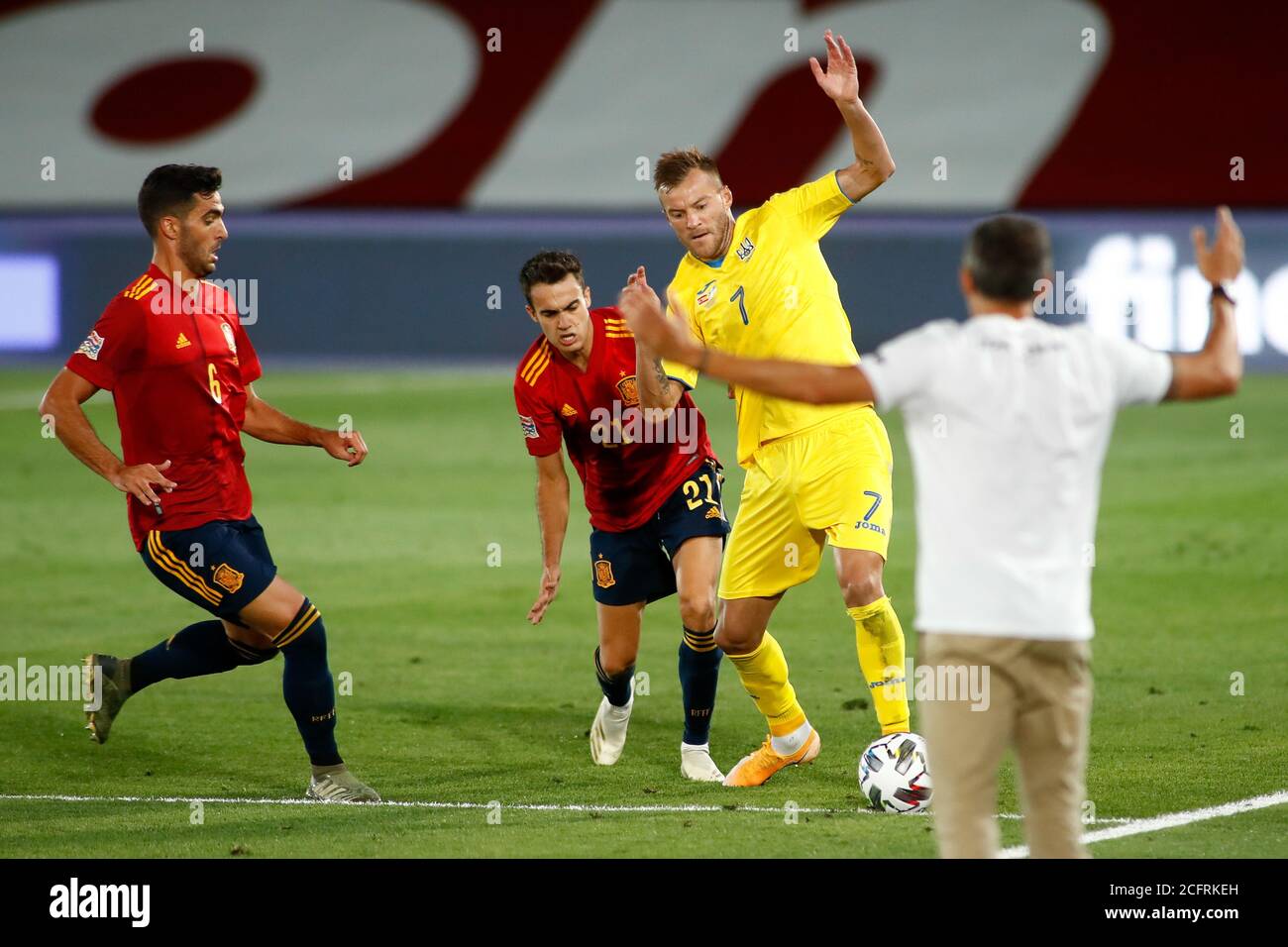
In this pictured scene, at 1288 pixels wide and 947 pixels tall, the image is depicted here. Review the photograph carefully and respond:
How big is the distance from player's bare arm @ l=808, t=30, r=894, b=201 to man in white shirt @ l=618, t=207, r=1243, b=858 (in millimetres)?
2564

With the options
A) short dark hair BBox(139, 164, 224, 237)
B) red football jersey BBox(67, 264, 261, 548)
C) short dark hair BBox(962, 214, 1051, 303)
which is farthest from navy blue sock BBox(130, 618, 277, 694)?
short dark hair BBox(962, 214, 1051, 303)

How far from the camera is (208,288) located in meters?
7.31

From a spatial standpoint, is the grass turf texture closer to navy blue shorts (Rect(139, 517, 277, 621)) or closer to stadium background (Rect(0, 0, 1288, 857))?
stadium background (Rect(0, 0, 1288, 857))

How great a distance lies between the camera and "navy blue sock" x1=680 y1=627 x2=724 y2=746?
7.70 m

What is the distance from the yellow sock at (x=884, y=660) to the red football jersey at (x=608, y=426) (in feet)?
4.31

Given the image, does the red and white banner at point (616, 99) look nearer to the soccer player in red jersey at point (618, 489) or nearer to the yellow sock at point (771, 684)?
the soccer player in red jersey at point (618, 489)

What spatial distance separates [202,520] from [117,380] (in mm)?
665

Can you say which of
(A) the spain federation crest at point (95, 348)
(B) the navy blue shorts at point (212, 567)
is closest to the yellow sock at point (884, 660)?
(B) the navy blue shorts at point (212, 567)

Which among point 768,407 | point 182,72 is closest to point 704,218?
point 768,407

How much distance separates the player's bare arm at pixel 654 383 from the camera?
680cm
